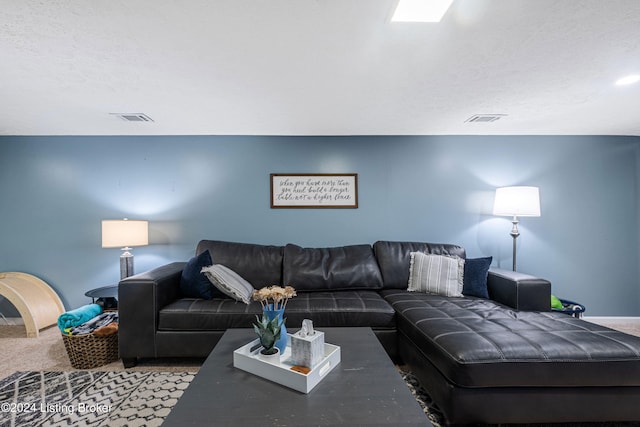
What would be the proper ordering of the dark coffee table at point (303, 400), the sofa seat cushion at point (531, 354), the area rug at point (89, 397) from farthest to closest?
1. the area rug at point (89, 397)
2. the sofa seat cushion at point (531, 354)
3. the dark coffee table at point (303, 400)

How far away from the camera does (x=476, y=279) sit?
8.09ft

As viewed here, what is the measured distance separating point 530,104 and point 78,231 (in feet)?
15.6

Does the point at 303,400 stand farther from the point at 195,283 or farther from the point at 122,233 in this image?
the point at 122,233

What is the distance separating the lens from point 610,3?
1.24 m

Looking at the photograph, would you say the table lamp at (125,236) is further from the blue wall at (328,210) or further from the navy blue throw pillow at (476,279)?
the navy blue throw pillow at (476,279)

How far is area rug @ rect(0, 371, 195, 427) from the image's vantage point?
1.54 m

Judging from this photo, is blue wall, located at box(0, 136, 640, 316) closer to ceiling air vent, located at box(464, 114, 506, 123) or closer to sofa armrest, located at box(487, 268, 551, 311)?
ceiling air vent, located at box(464, 114, 506, 123)

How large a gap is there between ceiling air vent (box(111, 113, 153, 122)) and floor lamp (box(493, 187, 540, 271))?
3654 millimetres

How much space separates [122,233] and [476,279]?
3403mm

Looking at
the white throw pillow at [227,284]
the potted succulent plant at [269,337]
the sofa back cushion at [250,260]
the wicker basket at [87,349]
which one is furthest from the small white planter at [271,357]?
the wicker basket at [87,349]

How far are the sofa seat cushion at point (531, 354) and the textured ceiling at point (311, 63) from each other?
1657 mm

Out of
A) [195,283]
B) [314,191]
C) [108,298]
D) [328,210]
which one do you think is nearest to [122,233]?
→ [108,298]

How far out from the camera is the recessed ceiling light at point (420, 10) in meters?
1.22

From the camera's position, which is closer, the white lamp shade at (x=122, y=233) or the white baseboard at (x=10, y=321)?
the white lamp shade at (x=122, y=233)
